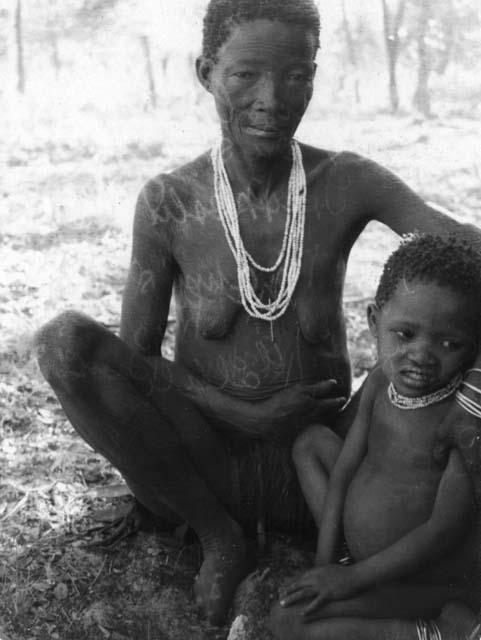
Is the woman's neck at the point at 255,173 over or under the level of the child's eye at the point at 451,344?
over

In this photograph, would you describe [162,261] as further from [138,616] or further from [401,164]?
[401,164]

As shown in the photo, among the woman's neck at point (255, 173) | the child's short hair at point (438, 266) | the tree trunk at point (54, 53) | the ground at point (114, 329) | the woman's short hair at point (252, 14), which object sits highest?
the woman's short hair at point (252, 14)

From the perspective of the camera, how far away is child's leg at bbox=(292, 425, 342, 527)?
218 cm

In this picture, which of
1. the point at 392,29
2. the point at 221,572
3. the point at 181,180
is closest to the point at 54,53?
the point at 392,29

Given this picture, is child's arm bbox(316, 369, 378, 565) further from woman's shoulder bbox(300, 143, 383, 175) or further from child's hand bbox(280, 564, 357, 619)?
woman's shoulder bbox(300, 143, 383, 175)

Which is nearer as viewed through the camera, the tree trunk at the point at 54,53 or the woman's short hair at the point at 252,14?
the woman's short hair at the point at 252,14

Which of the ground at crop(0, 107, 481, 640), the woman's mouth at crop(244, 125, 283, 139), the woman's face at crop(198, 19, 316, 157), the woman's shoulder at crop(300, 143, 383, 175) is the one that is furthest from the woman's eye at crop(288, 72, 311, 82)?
the ground at crop(0, 107, 481, 640)

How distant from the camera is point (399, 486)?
201cm

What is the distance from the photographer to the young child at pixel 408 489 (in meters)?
1.90

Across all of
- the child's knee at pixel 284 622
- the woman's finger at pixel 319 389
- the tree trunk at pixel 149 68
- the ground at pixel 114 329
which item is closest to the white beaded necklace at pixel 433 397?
the woman's finger at pixel 319 389

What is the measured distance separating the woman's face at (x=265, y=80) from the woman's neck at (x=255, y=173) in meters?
0.09

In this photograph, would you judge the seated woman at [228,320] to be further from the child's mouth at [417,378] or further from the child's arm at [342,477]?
the child's mouth at [417,378]

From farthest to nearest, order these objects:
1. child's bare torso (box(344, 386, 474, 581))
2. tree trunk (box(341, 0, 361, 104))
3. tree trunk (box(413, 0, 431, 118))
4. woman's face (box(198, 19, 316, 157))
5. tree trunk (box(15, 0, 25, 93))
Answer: tree trunk (box(15, 0, 25, 93)) → tree trunk (box(413, 0, 431, 118)) → tree trunk (box(341, 0, 361, 104)) → woman's face (box(198, 19, 316, 157)) → child's bare torso (box(344, 386, 474, 581))

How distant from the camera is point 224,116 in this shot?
223cm
